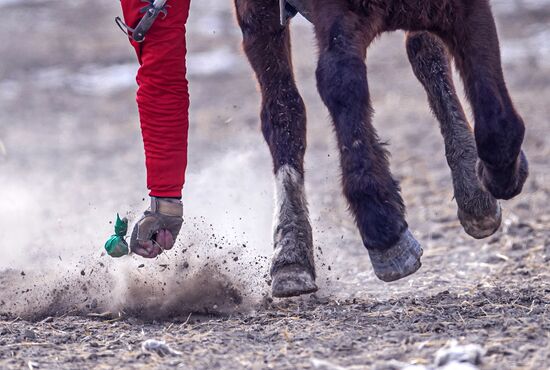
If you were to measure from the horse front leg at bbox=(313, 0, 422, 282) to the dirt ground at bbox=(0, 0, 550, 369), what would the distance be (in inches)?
10.2

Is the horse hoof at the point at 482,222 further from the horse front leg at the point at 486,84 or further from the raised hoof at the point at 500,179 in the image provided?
the horse front leg at the point at 486,84

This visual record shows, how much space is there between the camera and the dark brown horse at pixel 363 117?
395 centimetres

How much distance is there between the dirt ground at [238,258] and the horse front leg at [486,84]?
58 centimetres

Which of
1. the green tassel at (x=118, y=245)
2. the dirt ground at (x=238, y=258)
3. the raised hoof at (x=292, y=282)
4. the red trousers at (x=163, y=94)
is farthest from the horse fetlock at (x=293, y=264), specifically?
the green tassel at (x=118, y=245)

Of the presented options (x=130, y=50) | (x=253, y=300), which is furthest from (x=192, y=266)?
(x=130, y=50)

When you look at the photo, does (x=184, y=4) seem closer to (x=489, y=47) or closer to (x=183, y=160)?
(x=183, y=160)

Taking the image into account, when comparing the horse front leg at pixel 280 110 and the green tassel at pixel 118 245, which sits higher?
the horse front leg at pixel 280 110

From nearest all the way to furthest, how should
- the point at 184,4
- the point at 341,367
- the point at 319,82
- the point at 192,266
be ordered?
the point at 341,367 → the point at 319,82 → the point at 184,4 → the point at 192,266

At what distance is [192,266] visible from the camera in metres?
5.03

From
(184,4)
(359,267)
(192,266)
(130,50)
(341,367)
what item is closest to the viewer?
(341,367)

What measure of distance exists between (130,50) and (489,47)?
13056 mm

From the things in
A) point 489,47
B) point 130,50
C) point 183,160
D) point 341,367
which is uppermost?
point 130,50

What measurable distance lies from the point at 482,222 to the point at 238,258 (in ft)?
3.91

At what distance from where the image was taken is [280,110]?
493 centimetres
